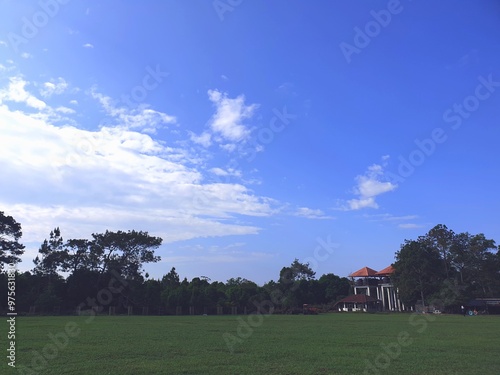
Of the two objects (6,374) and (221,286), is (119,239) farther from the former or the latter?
(6,374)

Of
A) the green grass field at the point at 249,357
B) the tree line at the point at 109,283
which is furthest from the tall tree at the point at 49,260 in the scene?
the green grass field at the point at 249,357

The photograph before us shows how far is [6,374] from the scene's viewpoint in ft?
31.4

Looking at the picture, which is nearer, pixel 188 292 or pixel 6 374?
pixel 6 374

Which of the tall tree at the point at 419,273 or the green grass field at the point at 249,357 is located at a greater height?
the tall tree at the point at 419,273

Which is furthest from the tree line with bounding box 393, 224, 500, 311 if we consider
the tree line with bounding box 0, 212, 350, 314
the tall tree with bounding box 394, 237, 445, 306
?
the tree line with bounding box 0, 212, 350, 314

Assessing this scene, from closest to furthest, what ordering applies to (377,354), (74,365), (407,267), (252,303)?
(74,365) → (377,354) → (407,267) → (252,303)

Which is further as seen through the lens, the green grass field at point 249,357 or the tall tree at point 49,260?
the tall tree at point 49,260

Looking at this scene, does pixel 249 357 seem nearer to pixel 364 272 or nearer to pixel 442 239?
pixel 442 239

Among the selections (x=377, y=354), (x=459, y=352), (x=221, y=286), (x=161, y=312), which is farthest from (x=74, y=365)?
(x=221, y=286)

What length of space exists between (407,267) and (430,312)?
7406mm

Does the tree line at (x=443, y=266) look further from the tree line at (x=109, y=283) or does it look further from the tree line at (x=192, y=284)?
the tree line at (x=109, y=283)
